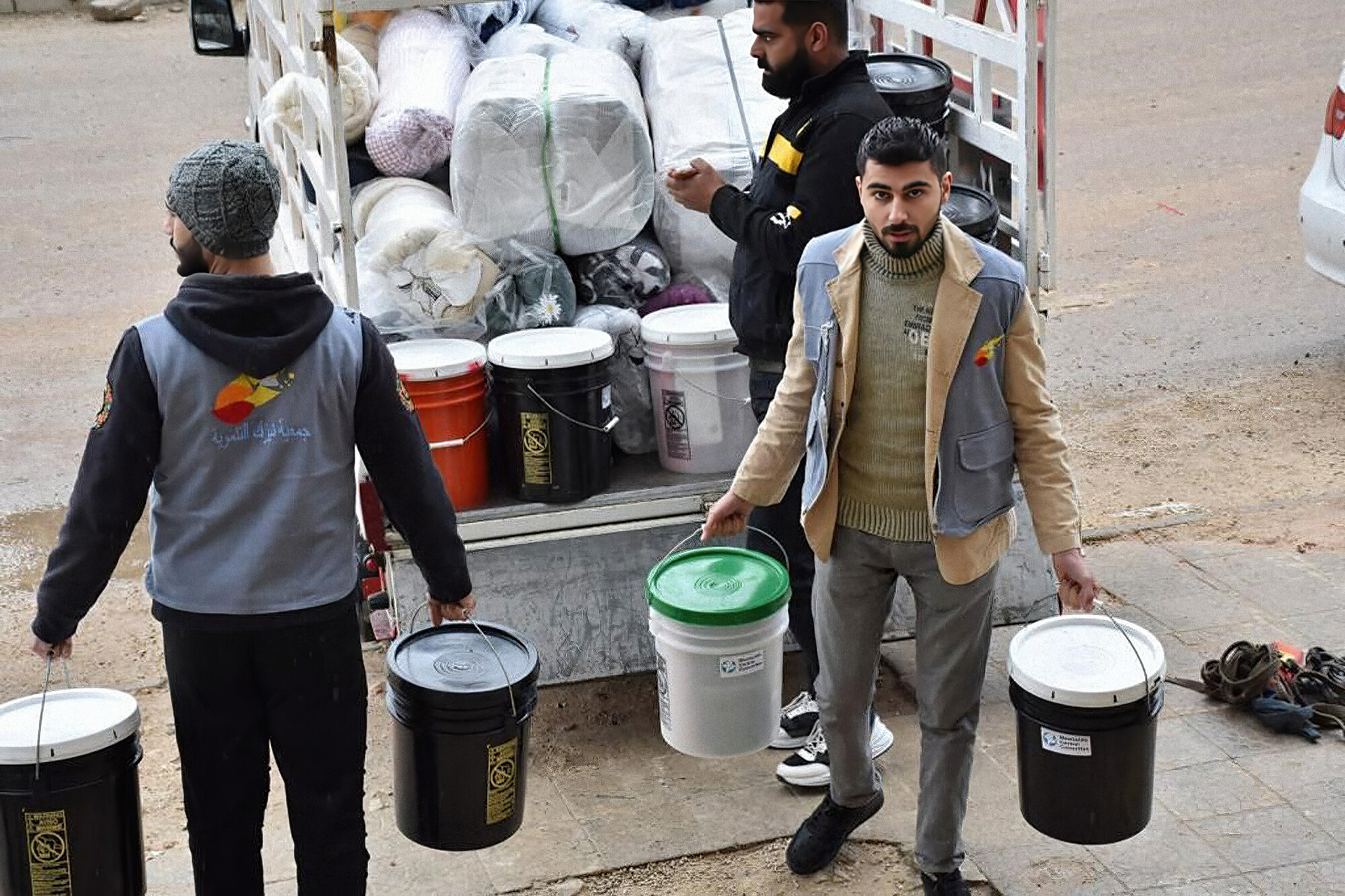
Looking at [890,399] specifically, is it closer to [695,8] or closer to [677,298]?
[677,298]

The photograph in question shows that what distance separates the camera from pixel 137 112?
1364 cm

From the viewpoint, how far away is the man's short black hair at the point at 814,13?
4.39 meters

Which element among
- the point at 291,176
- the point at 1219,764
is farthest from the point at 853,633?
the point at 291,176

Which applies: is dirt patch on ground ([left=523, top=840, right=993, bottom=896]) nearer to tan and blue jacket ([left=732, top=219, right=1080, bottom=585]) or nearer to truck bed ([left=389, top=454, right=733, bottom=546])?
tan and blue jacket ([left=732, top=219, right=1080, bottom=585])

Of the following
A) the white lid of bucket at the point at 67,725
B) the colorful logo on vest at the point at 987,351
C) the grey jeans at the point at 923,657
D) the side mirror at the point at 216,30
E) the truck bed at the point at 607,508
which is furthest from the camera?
the side mirror at the point at 216,30

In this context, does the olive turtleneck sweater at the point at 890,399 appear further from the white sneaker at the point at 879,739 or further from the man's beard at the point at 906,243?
the white sneaker at the point at 879,739

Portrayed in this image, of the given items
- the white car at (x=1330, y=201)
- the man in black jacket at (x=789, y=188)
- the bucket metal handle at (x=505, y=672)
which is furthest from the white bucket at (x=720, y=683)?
the white car at (x=1330, y=201)

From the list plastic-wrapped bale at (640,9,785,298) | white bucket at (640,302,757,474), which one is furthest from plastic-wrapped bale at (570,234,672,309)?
white bucket at (640,302,757,474)

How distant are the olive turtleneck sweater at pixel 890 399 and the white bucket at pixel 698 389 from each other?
1.21 m

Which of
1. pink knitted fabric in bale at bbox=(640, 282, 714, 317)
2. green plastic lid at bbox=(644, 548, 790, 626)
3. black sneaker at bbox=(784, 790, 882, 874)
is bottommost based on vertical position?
black sneaker at bbox=(784, 790, 882, 874)

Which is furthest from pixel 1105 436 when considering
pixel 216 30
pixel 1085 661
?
pixel 216 30

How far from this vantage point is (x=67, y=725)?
12.1 ft

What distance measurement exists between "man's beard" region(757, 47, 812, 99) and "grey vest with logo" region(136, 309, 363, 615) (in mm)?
1503

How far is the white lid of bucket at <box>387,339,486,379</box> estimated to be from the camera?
16.2 feet
